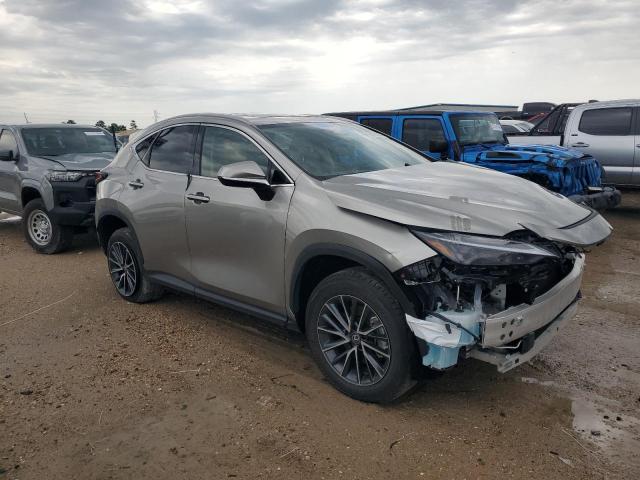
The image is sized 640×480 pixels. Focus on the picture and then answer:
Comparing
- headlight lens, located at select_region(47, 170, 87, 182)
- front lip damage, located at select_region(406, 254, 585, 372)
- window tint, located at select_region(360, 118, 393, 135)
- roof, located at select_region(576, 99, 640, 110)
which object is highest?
roof, located at select_region(576, 99, 640, 110)

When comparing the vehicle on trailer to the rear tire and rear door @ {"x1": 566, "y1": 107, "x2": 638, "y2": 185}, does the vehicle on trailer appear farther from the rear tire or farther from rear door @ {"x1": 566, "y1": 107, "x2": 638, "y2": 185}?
the rear tire

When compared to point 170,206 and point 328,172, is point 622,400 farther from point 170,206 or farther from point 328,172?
point 170,206

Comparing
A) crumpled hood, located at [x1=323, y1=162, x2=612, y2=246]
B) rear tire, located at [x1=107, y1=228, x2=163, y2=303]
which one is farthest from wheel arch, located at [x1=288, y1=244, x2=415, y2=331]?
rear tire, located at [x1=107, y1=228, x2=163, y2=303]

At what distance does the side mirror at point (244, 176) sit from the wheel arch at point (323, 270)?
1.82ft

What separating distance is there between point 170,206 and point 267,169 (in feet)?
3.76

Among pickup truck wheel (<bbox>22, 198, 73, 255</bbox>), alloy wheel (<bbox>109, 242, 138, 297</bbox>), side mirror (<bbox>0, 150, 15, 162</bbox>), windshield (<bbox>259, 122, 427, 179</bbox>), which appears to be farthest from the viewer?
side mirror (<bbox>0, 150, 15, 162</bbox>)

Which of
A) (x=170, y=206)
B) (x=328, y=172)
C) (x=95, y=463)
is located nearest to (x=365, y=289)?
(x=328, y=172)

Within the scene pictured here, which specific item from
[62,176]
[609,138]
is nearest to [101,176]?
[62,176]

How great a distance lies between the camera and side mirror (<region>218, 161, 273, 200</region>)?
11.5 feet

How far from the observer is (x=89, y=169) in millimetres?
7609

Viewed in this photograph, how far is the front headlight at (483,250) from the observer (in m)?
2.82

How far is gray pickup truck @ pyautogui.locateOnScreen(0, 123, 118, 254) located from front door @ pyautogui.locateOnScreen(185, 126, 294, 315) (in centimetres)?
328

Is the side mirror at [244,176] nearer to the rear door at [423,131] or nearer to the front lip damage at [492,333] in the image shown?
the front lip damage at [492,333]

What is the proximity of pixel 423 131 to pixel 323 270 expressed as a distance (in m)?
5.23
